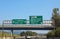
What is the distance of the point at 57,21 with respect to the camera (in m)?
78.8

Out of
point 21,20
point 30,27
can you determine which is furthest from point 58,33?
point 30,27

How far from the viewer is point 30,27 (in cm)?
9450

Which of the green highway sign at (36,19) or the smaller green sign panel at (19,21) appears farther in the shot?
the smaller green sign panel at (19,21)

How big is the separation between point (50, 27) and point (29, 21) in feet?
73.6

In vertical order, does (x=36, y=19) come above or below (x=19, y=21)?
above

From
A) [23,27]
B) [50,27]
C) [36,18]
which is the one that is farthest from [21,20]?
[50,27]

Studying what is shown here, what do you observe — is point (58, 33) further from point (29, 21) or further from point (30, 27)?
point (30, 27)

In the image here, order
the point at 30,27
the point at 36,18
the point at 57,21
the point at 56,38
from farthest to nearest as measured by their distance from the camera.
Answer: the point at 30,27, the point at 57,21, the point at 36,18, the point at 56,38

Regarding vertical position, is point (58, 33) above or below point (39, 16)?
below

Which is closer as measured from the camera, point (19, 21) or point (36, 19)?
point (36, 19)

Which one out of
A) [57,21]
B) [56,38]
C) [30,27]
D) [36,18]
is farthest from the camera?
[30,27]

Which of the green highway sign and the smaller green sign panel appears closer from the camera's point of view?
the green highway sign

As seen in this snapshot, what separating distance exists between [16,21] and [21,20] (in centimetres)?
172

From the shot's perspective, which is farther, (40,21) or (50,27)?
(50,27)
